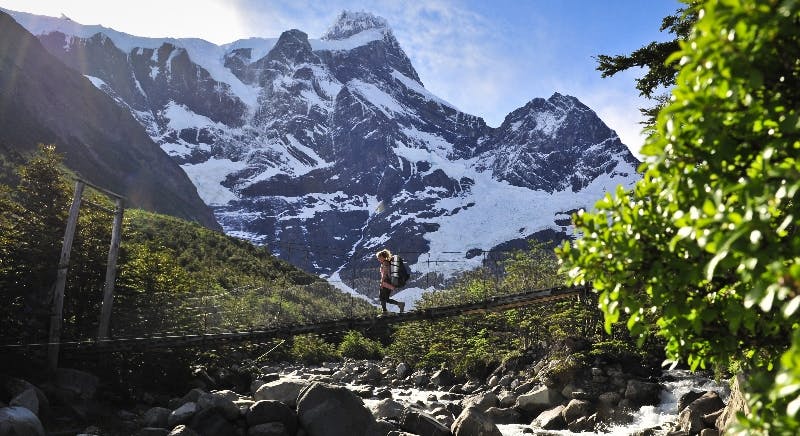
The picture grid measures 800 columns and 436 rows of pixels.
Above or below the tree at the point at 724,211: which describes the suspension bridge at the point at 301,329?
below

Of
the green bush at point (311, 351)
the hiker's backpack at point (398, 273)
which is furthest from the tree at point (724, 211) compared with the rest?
the green bush at point (311, 351)

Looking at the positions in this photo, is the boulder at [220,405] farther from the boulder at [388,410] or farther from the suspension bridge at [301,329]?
the boulder at [388,410]

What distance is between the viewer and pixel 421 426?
13117mm

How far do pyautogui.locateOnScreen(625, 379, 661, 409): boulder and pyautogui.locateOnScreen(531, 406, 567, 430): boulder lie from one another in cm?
222

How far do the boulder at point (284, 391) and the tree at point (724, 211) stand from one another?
11.5m

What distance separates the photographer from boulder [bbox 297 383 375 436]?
1206 cm

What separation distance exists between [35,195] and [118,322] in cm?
561

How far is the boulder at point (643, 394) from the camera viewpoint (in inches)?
650

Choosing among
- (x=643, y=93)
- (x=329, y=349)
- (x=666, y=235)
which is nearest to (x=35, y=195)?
(x=643, y=93)

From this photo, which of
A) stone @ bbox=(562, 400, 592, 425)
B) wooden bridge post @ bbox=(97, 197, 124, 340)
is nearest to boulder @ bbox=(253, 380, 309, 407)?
wooden bridge post @ bbox=(97, 197, 124, 340)

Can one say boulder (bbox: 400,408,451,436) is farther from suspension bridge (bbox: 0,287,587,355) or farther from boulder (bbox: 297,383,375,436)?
suspension bridge (bbox: 0,287,587,355)

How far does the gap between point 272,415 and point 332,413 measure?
4.66ft

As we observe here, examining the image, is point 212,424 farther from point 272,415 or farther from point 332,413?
point 332,413

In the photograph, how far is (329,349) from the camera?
45469 millimetres
